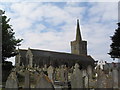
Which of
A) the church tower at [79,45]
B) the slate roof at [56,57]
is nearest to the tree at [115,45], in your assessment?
the slate roof at [56,57]

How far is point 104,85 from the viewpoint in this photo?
820 centimetres

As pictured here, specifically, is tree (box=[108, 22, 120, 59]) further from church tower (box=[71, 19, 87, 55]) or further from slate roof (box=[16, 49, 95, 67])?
church tower (box=[71, 19, 87, 55])

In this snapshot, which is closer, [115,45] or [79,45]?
[115,45]

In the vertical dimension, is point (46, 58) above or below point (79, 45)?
below

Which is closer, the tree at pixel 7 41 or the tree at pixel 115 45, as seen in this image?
the tree at pixel 7 41

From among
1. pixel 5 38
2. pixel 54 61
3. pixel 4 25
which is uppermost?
pixel 4 25

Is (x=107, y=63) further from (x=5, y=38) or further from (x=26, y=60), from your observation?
(x=26, y=60)

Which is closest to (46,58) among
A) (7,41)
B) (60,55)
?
(60,55)

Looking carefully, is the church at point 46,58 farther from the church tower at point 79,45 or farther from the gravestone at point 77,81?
the gravestone at point 77,81

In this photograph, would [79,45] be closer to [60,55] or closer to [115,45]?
[60,55]

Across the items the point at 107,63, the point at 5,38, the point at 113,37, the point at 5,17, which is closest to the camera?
the point at 5,38

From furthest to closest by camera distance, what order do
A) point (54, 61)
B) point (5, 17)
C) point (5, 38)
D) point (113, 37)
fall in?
point (54, 61), point (113, 37), point (5, 17), point (5, 38)

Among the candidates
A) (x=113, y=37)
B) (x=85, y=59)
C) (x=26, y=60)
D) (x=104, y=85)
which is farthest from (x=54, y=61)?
(x=104, y=85)

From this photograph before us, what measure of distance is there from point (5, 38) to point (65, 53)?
4805cm
